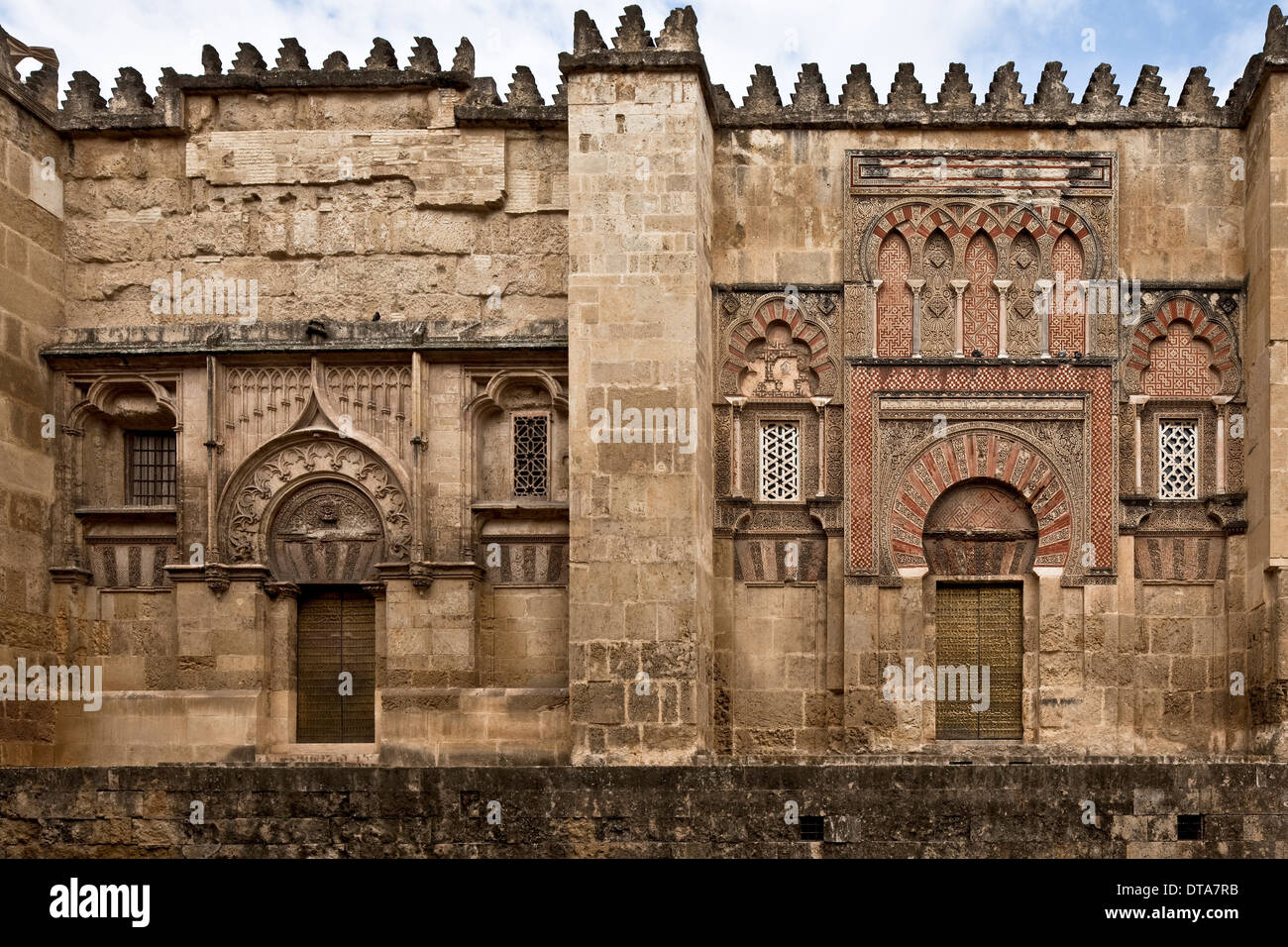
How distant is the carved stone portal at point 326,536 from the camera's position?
15656 mm

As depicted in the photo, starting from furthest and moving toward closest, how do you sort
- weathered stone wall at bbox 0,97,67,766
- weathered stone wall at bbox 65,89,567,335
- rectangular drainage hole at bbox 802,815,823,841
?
1. weathered stone wall at bbox 65,89,567,335
2. weathered stone wall at bbox 0,97,67,766
3. rectangular drainage hole at bbox 802,815,823,841

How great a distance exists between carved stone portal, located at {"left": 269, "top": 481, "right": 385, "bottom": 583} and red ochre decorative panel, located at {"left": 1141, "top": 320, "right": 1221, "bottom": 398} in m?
7.41

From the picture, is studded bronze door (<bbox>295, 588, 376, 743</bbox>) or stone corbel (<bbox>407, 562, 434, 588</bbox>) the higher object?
stone corbel (<bbox>407, 562, 434, 588</bbox>)

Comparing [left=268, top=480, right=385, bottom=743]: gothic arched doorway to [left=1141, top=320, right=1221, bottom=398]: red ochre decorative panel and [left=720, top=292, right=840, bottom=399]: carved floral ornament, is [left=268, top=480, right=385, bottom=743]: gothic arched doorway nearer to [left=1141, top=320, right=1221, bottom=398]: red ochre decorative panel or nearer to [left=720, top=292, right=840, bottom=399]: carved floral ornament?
[left=720, top=292, right=840, bottom=399]: carved floral ornament

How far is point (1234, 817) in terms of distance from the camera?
472 inches

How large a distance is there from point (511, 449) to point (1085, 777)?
6307 mm

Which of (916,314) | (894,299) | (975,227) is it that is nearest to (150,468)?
(894,299)

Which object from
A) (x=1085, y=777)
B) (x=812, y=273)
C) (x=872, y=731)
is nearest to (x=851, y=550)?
(x=872, y=731)

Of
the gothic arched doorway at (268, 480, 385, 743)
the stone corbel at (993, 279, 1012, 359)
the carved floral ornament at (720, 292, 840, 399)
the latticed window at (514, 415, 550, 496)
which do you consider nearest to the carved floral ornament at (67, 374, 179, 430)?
the gothic arched doorway at (268, 480, 385, 743)

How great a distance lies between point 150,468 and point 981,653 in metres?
8.14

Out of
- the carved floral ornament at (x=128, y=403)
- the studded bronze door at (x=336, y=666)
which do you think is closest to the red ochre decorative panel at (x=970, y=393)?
the studded bronze door at (x=336, y=666)

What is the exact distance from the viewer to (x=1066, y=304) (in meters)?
15.8

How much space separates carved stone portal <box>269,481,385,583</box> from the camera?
15.7 metres
